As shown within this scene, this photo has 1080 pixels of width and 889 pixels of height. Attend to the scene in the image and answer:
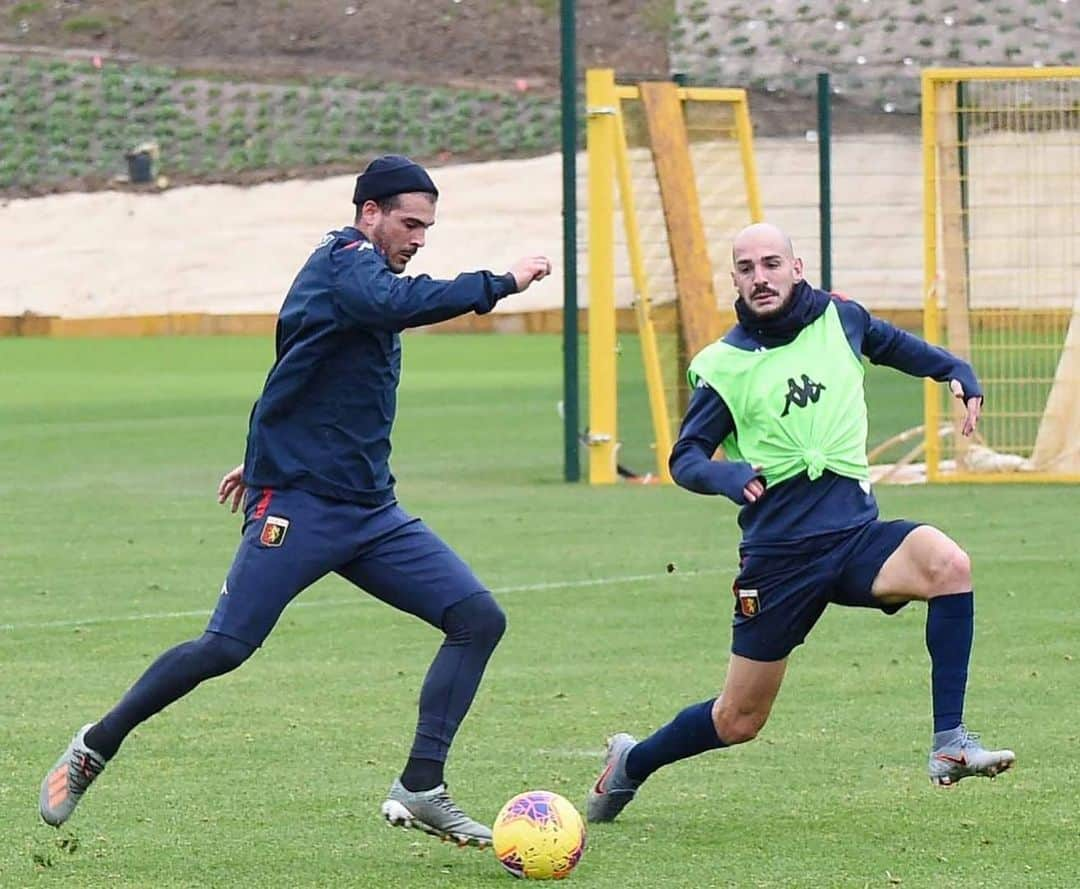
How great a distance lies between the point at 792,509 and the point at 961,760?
2.92 feet

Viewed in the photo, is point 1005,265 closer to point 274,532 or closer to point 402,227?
point 402,227

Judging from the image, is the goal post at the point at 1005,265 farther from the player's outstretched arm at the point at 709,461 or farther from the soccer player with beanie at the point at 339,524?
the soccer player with beanie at the point at 339,524

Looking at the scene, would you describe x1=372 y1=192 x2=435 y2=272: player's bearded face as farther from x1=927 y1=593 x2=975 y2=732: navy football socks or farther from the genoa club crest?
x1=927 y1=593 x2=975 y2=732: navy football socks

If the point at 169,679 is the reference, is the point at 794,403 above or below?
above

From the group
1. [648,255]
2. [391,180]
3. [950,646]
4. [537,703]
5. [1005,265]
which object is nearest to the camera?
[391,180]

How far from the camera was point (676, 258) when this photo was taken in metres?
18.0

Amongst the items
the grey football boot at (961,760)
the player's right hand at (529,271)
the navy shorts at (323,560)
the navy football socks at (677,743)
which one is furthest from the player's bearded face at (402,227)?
the grey football boot at (961,760)

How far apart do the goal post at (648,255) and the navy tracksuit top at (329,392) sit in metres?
10.5

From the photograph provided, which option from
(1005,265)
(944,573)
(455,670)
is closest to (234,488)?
(455,670)

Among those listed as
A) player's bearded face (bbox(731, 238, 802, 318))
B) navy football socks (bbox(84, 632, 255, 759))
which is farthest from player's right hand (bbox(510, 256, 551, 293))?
navy football socks (bbox(84, 632, 255, 759))

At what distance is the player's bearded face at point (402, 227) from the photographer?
22.8ft

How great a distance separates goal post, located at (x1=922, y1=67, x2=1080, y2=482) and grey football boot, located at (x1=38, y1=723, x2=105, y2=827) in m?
11.1

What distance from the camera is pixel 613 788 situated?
7.39 metres

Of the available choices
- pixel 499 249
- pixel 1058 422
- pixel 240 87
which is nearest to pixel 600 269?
pixel 1058 422
